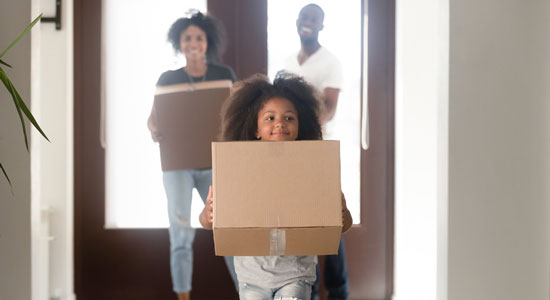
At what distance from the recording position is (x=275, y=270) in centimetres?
193

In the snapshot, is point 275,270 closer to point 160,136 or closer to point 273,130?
point 273,130

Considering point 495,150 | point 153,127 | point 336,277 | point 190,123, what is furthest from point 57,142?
point 495,150

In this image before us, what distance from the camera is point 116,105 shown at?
3127 mm

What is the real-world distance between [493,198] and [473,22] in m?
0.51

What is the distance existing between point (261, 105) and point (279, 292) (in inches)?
22.8

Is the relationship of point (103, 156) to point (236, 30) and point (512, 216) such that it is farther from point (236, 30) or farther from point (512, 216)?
point (512, 216)

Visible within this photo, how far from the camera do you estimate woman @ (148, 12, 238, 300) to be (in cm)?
295

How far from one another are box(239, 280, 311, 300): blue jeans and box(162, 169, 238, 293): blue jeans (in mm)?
1005

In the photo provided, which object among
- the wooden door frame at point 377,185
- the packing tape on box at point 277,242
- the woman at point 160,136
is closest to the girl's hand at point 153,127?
the woman at point 160,136

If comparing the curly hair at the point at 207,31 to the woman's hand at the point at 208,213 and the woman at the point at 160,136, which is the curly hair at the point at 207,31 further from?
the woman's hand at the point at 208,213

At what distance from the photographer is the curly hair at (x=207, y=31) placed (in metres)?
2.97
